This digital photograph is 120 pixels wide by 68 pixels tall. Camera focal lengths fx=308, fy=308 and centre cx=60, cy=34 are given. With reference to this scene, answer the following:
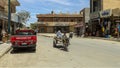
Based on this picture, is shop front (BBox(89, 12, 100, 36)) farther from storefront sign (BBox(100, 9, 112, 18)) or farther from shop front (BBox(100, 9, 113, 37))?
storefront sign (BBox(100, 9, 112, 18))

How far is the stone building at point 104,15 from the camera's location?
5525 cm

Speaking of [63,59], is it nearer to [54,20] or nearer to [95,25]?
[95,25]

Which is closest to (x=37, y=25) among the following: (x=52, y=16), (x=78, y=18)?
(x=52, y=16)

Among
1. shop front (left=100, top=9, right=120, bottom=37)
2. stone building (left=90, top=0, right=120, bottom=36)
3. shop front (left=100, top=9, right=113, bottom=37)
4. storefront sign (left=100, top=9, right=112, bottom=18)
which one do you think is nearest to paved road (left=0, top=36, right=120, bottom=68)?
shop front (left=100, top=9, right=120, bottom=37)

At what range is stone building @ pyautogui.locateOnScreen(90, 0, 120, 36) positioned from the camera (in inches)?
2175

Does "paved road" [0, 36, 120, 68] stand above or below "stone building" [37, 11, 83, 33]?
below

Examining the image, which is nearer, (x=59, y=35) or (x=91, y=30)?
(x=59, y=35)

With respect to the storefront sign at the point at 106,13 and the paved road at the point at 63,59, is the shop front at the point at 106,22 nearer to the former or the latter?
the storefront sign at the point at 106,13

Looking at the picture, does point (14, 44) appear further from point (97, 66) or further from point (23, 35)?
point (97, 66)

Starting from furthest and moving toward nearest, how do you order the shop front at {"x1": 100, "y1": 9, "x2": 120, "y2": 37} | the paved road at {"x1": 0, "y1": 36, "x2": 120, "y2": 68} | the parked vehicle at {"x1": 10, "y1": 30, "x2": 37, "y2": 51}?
the shop front at {"x1": 100, "y1": 9, "x2": 120, "y2": 37} < the parked vehicle at {"x1": 10, "y1": 30, "x2": 37, "y2": 51} < the paved road at {"x1": 0, "y1": 36, "x2": 120, "y2": 68}

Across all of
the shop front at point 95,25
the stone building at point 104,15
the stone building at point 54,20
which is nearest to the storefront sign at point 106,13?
the stone building at point 104,15

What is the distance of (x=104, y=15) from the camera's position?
57219 mm

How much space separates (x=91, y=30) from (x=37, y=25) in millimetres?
52740

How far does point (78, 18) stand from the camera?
395 ft
